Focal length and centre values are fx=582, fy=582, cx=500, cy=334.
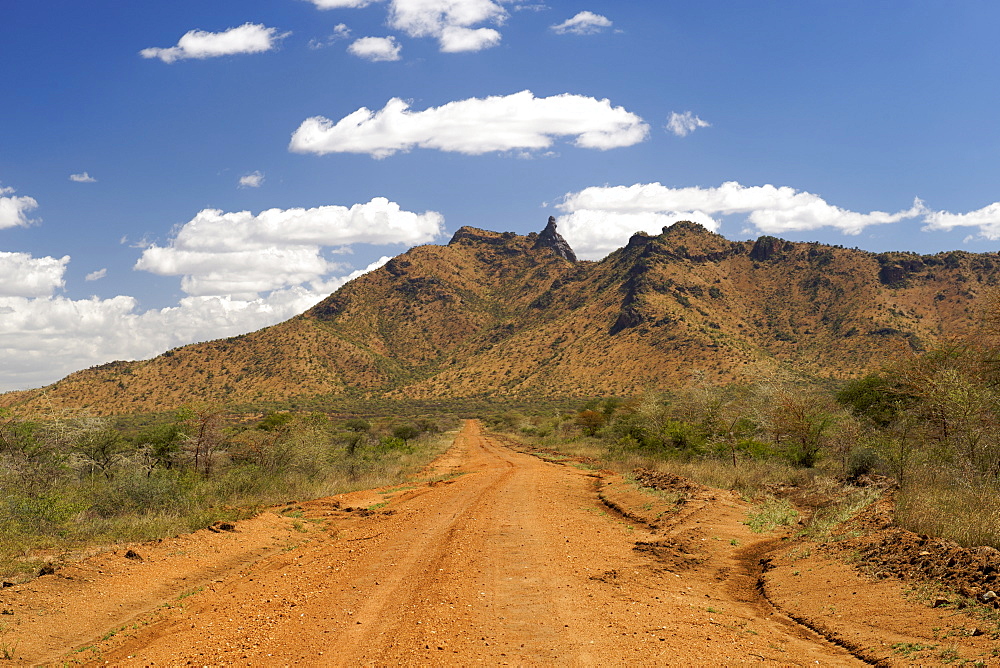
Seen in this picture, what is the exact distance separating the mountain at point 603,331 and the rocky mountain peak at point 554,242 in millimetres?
25890

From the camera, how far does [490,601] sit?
7914 millimetres

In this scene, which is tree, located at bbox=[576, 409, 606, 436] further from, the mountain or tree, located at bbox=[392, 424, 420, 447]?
the mountain

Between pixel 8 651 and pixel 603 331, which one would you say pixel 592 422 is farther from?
pixel 603 331

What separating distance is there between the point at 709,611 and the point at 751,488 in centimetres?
1059

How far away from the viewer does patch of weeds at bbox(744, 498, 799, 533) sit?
1207cm

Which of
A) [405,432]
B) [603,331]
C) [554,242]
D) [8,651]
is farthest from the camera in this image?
[554,242]

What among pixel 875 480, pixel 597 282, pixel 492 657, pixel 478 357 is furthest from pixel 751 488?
pixel 597 282

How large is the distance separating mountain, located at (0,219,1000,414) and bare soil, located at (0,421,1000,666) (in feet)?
210

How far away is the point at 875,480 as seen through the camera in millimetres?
15680

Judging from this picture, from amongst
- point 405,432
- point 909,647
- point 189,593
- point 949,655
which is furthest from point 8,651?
point 405,432

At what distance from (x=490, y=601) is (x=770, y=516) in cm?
773

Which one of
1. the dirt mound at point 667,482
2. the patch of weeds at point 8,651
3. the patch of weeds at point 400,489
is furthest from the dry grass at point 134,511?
the dirt mound at point 667,482

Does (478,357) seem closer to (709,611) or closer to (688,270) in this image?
(688,270)

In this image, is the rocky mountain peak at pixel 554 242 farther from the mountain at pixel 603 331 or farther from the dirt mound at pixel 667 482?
the dirt mound at pixel 667 482
